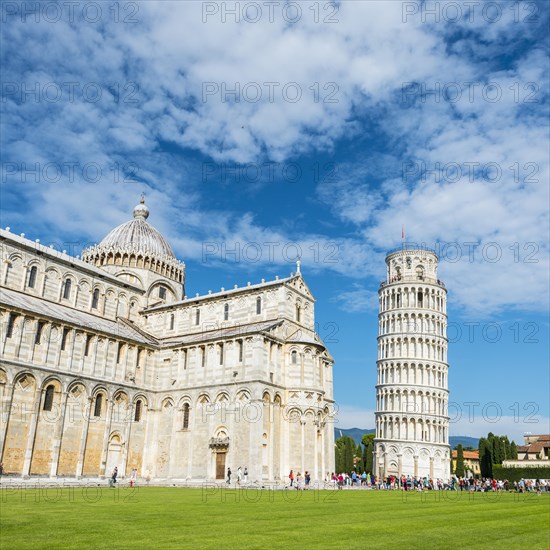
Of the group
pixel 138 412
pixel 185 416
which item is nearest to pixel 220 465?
pixel 185 416

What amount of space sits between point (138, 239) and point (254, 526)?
4759 centimetres

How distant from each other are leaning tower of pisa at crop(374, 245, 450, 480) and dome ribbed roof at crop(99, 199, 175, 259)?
37687mm

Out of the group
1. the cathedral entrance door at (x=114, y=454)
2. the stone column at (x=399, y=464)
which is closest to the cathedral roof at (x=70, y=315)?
the cathedral entrance door at (x=114, y=454)

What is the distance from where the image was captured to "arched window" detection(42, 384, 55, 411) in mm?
39469

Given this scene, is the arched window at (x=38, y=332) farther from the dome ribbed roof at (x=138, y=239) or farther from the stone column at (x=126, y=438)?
the dome ribbed roof at (x=138, y=239)

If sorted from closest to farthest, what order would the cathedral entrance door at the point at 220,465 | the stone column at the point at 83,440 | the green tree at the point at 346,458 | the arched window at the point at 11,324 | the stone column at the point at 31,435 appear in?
the stone column at the point at 31,435
the arched window at the point at 11,324
the stone column at the point at 83,440
the cathedral entrance door at the point at 220,465
the green tree at the point at 346,458

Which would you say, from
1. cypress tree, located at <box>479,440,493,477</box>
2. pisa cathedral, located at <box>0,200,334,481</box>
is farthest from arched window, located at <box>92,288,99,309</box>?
cypress tree, located at <box>479,440,493,477</box>

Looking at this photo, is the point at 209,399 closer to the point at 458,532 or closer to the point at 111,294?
the point at 111,294

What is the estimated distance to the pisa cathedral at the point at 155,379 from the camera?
38875mm

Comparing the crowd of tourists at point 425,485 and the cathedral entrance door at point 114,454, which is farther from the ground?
the cathedral entrance door at point 114,454

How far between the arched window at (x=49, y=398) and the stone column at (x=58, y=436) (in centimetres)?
74

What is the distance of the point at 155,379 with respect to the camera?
49062 mm

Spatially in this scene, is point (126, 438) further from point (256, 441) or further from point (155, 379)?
point (256, 441)

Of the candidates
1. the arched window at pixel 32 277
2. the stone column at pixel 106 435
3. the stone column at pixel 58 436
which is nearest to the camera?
the stone column at pixel 58 436
